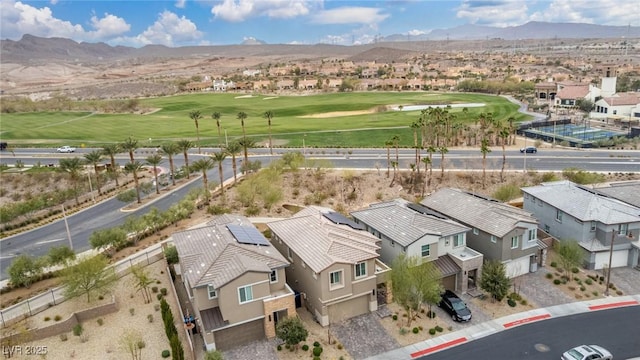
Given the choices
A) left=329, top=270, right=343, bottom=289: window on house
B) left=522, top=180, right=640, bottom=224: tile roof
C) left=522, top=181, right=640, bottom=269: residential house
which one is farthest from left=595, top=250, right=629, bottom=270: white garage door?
left=329, top=270, right=343, bottom=289: window on house

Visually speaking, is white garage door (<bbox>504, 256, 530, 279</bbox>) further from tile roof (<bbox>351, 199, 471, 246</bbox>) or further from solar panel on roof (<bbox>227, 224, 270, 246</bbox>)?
solar panel on roof (<bbox>227, 224, 270, 246</bbox>)

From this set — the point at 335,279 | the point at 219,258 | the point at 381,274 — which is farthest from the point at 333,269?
the point at 219,258

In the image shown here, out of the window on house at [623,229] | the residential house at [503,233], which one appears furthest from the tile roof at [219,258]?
the window on house at [623,229]

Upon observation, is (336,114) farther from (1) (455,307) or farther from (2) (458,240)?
(1) (455,307)

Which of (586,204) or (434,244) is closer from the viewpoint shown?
(434,244)

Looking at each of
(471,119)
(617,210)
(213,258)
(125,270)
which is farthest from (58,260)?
(471,119)

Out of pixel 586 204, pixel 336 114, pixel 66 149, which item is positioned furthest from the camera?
pixel 336 114
